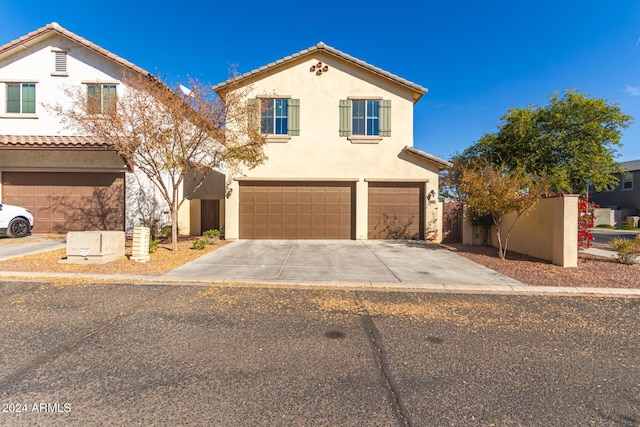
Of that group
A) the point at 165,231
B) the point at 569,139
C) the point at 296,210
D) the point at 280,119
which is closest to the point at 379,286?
the point at 296,210

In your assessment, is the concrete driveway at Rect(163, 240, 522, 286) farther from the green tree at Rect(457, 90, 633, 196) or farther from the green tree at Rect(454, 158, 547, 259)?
the green tree at Rect(457, 90, 633, 196)

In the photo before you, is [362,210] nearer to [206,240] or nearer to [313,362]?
[206,240]

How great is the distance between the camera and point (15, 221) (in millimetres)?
11664

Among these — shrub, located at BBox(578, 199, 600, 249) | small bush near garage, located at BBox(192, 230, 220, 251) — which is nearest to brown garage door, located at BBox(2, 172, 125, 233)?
small bush near garage, located at BBox(192, 230, 220, 251)

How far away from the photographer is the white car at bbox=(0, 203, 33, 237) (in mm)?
11333

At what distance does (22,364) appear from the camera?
317 cm

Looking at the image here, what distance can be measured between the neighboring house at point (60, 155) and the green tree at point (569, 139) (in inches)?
742

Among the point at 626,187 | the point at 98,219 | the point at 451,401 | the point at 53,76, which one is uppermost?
the point at 53,76

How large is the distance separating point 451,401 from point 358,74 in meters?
13.7

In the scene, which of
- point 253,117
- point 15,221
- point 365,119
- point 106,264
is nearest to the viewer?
point 106,264

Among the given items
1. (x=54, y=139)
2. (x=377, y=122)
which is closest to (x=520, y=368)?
(x=377, y=122)

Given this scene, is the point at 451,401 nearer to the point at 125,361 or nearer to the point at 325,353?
the point at 325,353

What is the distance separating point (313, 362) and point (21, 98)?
18.1 meters

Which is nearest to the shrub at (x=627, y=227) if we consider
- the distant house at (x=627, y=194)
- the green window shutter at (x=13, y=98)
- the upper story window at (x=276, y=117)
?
the distant house at (x=627, y=194)
